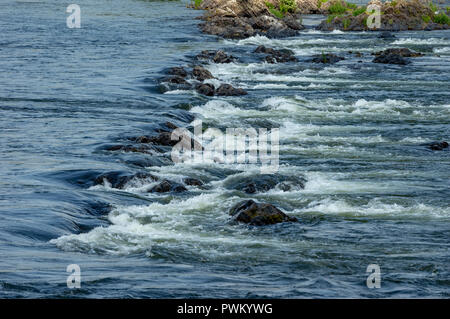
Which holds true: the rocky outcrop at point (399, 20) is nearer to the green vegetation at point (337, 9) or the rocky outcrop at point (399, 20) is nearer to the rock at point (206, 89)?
the green vegetation at point (337, 9)

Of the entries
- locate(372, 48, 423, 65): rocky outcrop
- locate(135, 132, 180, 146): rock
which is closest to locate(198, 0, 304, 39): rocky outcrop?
locate(372, 48, 423, 65): rocky outcrop

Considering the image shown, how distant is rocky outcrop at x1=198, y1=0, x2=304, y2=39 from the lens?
167 ft

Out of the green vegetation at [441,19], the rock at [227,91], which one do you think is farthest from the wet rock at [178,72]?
the green vegetation at [441,19]

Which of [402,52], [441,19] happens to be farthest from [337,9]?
[402,52]

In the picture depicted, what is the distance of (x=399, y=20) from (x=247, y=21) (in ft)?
33.6

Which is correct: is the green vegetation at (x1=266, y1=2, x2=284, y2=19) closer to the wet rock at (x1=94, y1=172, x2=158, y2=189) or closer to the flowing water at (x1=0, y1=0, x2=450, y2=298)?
the flowing water at (x1=0, y1=0, x2=450, y2=298)

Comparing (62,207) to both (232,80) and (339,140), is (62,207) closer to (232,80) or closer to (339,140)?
(339,140)

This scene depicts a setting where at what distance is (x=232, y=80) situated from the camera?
109 feet

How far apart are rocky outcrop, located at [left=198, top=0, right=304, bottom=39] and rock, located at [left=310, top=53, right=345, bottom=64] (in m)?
11.1

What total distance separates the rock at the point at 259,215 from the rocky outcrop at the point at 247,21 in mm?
35999

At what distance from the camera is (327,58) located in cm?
3922

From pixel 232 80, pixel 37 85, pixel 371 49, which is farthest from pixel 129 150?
pixel 371 49

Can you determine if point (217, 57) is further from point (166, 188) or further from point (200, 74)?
point (166, 188)
